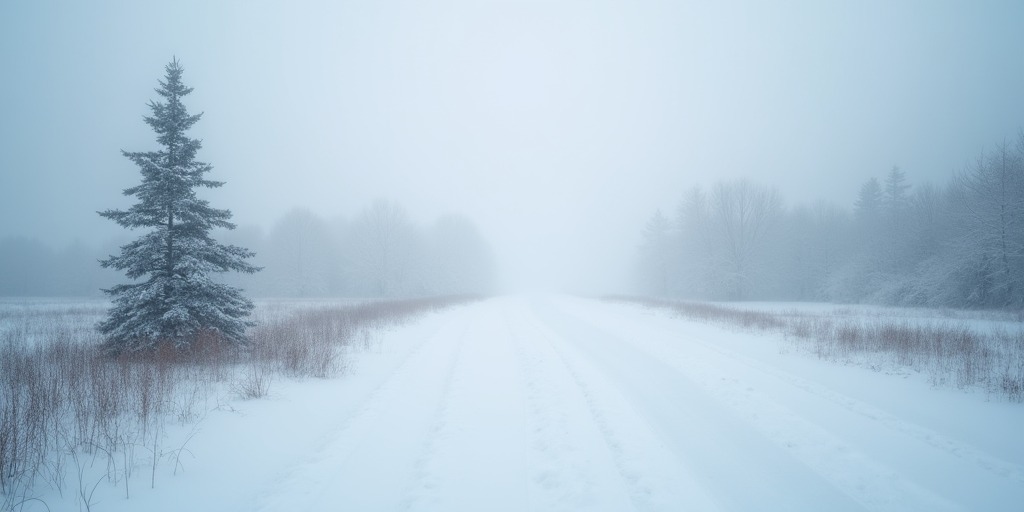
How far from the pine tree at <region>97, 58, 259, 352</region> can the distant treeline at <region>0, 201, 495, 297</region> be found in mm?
42523

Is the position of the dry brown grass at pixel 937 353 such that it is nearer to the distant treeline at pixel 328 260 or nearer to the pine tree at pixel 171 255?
the pine tree at pixel 171 255

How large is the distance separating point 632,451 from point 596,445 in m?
0.46

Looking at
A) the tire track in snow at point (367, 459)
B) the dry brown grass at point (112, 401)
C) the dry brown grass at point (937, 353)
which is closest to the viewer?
the tire track in snow at point (367, 459)

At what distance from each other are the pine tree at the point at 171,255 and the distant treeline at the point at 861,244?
39972 mm

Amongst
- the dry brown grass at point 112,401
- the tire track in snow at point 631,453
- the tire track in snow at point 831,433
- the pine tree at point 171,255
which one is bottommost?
the tire track in snow at point 831,433

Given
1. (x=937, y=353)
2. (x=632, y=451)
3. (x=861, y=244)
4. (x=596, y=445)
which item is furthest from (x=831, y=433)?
(x=861, y=244)

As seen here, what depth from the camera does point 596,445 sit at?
5027 mm

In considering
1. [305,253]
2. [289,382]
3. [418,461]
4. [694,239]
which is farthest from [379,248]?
[418,461]

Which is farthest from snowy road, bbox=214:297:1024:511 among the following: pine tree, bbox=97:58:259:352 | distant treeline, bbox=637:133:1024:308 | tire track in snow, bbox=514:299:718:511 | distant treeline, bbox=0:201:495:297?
distant treeline, bbox=0:201:495:297

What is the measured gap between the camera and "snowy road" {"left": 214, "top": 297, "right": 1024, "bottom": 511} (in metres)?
3.86

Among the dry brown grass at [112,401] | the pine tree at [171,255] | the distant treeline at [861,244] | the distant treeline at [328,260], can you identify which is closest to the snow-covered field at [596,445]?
the dry brown grass at [112,401]

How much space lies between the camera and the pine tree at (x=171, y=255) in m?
9.13

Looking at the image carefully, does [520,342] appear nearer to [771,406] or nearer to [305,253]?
[771,406]

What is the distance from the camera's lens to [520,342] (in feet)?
43.1
